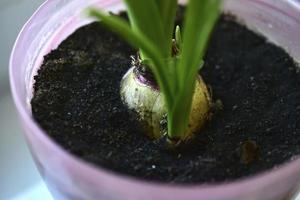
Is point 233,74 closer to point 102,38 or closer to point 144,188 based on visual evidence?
point 102,38

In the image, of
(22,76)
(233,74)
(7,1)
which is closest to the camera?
(22,76)

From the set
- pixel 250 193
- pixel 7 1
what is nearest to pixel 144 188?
pixel 250 193

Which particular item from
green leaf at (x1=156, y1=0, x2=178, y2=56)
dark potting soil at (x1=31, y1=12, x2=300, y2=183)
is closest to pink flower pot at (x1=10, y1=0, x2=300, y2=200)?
dark potting soil at (x1=31, y1=12, x2=300, y2=183)

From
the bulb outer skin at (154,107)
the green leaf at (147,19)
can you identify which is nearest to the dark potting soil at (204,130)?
the bulb outer skin at (154,107)

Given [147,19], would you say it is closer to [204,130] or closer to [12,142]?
[204,130]

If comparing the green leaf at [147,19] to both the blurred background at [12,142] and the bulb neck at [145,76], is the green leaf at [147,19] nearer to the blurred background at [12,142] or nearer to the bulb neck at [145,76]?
the bulb neck at [145,76]

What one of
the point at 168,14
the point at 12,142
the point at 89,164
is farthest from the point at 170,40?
the point at 12,142
